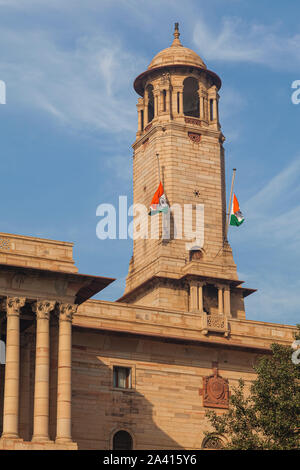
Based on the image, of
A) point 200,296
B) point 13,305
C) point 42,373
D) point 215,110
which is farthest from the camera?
point 215,110

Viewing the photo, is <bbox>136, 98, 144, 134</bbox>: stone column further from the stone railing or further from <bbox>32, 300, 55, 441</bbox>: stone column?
<bbox>32, 300, 55, 441</bbox>: stone column

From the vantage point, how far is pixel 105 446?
197 ft

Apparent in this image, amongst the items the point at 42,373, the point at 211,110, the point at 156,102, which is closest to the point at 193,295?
the point at 156,102

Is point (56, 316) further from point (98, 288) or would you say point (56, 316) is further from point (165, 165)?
point (165, 165)

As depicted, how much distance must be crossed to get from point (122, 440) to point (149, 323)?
792cm

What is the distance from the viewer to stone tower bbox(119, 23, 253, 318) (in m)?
74.9

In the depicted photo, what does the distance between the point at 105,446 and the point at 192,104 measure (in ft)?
122

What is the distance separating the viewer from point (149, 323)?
213 ft

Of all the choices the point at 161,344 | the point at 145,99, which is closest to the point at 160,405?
the point at 161,344

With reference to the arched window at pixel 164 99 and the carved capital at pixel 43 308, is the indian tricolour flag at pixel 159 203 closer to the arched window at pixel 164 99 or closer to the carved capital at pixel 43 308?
the arched window at pixel 164 99

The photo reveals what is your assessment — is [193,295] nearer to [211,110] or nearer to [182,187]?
[182,187]

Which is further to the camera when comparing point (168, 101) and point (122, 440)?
point (168, 101)

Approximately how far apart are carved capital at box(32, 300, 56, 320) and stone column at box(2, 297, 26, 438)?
0.87 meters

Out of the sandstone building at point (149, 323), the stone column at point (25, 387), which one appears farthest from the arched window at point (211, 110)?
the stone column at point (25, 387)
